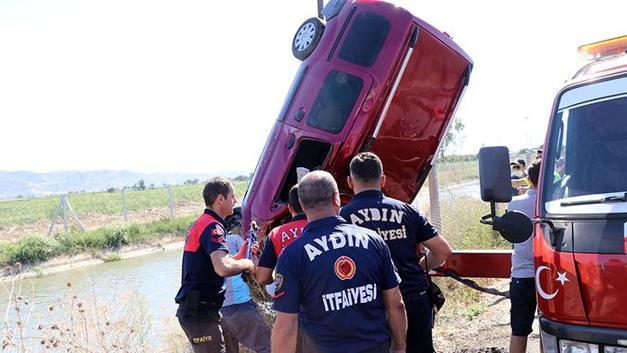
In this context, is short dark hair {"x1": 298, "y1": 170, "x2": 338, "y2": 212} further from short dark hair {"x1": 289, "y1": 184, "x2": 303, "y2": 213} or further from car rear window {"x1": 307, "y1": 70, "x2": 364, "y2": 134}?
car rear window {"x1": 307, "y1": 70, "x2": 364, "y2": 134}

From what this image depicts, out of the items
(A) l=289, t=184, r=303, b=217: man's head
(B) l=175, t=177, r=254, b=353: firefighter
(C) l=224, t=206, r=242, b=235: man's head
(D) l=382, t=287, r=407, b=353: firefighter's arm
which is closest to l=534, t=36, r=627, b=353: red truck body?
(D) l=382, t=287, r=407, b=353: firefighter's arm

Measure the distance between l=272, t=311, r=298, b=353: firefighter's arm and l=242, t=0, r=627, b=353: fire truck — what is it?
111cm

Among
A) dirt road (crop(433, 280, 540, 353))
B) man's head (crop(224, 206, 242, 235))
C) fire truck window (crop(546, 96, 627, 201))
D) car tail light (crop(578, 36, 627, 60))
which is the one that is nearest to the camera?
fire truck window (crop(546, 96, 627, 201))

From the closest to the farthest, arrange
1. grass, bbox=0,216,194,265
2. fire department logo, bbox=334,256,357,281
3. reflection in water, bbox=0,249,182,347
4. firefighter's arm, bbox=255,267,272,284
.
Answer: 1. fire department logo, bbox=334,256,357,281
2. firefighter's arm, bbox=255,267,272,284
3. reflection in water, bbox=0,249,182,347
4. grass, bbox=0,216,194,265

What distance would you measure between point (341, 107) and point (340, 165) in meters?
0.60

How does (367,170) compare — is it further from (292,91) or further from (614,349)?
(292,91)

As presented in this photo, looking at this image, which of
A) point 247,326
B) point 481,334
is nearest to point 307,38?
point 247,326

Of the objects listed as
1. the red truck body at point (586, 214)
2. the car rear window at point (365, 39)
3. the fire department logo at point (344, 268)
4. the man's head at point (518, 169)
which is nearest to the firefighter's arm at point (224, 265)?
the fire department logo at point (344, 268)

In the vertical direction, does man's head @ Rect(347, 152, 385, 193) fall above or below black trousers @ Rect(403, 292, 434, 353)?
above

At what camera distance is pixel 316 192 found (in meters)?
2.59

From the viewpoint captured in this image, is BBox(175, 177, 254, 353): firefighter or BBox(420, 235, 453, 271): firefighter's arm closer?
BBox(420, 235, 453, 271): firefighter's arm

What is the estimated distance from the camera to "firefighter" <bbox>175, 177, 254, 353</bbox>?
372cm

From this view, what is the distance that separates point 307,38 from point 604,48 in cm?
333

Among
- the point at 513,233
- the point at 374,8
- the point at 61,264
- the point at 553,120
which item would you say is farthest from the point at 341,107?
the point at 61,264
